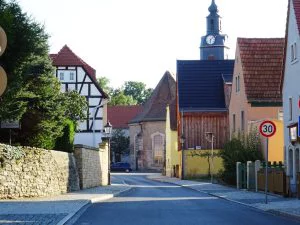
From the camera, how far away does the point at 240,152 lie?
39031 mm

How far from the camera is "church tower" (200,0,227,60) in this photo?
97.4 m

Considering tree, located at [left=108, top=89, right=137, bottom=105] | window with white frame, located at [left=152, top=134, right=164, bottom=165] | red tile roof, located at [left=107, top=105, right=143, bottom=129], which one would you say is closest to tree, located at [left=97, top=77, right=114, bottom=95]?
tree, located at [left=108, top=89, right=137, bottom=105]

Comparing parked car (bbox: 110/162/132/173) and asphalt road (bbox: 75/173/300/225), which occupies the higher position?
parked car (bbox: 110/162/132/173)

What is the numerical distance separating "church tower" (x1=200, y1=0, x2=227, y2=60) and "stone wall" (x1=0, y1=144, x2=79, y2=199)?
67356 millimetres

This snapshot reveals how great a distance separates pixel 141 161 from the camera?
325ft

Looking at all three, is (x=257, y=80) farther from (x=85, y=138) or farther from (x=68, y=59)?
(x=68, y=59)

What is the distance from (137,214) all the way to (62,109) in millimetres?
12758

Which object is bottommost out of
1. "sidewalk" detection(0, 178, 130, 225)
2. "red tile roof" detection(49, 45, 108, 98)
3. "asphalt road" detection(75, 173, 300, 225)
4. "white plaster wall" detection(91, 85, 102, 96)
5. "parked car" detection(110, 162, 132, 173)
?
"asphalt road" detection(75, 173, 300, 225)

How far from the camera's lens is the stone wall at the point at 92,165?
35719 mm

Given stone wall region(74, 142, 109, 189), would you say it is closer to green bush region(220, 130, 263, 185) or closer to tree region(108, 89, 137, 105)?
green bush region(220, 130, 263, 185)

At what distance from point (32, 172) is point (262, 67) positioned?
25.7 meters

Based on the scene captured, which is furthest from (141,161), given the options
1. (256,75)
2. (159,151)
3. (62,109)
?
(62,109)

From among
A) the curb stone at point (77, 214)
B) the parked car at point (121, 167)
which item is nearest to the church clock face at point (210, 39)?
the parked car at point (121, 167)

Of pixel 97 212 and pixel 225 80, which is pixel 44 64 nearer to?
pixel 97 212
